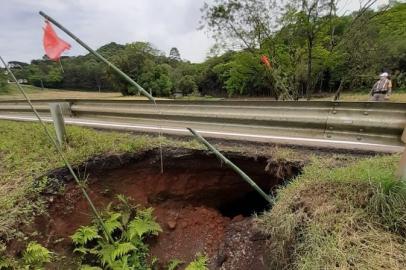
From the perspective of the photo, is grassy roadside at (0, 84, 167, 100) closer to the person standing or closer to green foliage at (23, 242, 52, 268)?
green foliage at (23, 242, 52, 268)

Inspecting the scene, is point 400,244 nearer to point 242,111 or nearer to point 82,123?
point 242,111

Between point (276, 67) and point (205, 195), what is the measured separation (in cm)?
906

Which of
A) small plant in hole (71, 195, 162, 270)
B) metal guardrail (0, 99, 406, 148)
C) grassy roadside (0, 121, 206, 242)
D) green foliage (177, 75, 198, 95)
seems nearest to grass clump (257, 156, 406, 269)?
metal guardrail (0, 99, 406, 148)

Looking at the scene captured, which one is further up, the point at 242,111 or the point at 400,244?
the point at 242,111

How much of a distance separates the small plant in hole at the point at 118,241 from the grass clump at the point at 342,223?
1468 millimetres

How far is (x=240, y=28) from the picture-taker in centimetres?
1234

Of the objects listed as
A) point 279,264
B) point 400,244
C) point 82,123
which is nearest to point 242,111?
point 279,264

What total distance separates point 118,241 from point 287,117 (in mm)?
2600

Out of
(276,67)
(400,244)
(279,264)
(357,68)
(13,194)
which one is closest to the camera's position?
(400,244)

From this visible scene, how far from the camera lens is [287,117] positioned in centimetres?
385

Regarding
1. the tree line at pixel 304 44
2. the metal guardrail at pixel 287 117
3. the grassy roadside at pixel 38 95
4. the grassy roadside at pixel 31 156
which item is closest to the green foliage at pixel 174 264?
the grassy roadside at pixel 31 156

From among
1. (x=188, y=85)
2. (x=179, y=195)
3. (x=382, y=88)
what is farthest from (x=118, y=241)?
(x=188, y=85)

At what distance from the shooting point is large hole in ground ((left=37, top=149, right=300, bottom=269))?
124 inches

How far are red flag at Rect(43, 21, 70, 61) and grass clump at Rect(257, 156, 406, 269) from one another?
6.71 ft
